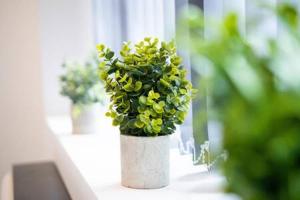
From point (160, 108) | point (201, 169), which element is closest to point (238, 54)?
point (160, 108)

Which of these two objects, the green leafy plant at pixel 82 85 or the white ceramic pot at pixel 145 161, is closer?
the white ceramic pot at pixel 145 161

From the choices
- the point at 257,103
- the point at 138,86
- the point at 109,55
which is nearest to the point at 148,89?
the point at 138,86

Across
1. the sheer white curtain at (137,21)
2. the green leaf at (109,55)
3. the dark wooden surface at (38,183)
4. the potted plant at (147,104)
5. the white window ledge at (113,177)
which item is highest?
the sheer white curtain at (137,21)

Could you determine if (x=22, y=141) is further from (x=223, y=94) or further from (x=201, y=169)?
(x=223, y=94)

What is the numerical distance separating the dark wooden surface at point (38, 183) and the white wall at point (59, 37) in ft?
2.78

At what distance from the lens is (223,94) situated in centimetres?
38

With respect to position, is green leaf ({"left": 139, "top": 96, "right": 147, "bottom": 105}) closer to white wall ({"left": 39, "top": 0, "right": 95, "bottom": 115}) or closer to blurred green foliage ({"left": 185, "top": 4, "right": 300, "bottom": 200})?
blurred green foliage ({"left": 185, "top": 4, "right": 300, "bottom": 200})

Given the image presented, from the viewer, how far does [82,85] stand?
2.23 m

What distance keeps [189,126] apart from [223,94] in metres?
1.02

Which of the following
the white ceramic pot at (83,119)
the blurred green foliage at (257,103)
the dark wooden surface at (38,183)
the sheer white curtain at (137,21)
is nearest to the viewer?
the blurred green foliage at (257,103)

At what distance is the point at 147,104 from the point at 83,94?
122 centimetres

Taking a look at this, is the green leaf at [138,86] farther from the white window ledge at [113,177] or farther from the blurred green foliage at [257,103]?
the blurred green foliage at [257,103]

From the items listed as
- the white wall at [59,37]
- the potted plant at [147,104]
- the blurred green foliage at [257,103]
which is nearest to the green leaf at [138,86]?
the potted plant at [147,104]

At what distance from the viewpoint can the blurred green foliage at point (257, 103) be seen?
35 centimetres
